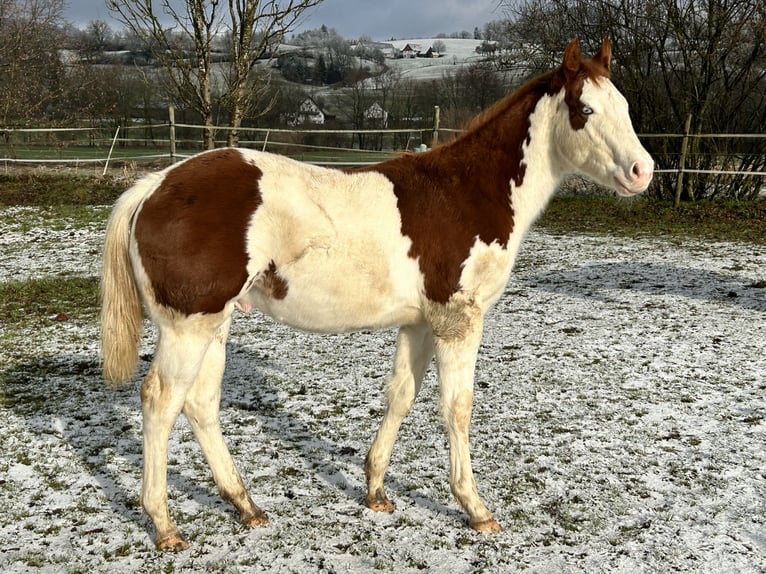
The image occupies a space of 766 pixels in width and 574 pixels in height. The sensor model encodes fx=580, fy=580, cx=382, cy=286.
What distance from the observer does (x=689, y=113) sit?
41.6 ft

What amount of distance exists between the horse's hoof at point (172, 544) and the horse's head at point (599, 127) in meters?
2.53

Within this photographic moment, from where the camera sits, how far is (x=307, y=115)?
35750mm

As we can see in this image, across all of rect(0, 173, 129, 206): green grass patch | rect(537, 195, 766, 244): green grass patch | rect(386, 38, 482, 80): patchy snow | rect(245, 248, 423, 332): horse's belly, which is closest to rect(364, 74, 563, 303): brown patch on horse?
rect(245, 248, 423, 332): horse's belly

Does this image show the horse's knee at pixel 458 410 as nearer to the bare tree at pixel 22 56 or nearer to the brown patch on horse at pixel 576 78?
the brown patch on horse at pixel 576 78

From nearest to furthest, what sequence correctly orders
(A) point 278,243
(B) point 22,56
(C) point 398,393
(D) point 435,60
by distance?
1. (A) point 278,243
2. (C) point 398,393
3. (B) point 22,56
4. (D) point 435,60

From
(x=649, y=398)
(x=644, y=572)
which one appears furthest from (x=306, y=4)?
(x=644, y=572)

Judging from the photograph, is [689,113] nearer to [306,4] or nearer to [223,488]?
[306,4]

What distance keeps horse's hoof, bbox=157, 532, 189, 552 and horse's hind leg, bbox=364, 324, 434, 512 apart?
0.90m

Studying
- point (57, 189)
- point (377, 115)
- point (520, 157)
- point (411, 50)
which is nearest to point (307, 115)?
point (377, 115)

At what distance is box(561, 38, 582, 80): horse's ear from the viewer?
257 cm

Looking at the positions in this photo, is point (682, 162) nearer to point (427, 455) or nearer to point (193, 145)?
point (427, 455)

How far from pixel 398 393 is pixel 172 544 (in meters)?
1.24

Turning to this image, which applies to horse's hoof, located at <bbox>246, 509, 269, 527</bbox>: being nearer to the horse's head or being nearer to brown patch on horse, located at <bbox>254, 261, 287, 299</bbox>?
brown patch on horse, located at <bbox>254, 261, 287, 299</bbox>

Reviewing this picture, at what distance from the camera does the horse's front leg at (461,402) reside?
8.76 feet
